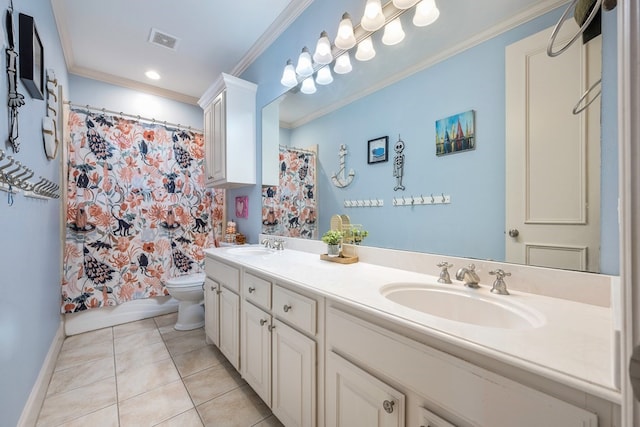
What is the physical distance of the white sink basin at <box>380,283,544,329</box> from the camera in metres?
0.81

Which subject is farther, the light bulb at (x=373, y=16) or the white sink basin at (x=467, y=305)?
the light bulb at (x=373, y=16)

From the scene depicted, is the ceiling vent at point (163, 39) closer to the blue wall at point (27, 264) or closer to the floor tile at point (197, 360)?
the blue wall at point (27, 264)

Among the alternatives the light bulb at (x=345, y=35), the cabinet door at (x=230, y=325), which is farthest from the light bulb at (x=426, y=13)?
the cabinet door at (x=230, y=325)

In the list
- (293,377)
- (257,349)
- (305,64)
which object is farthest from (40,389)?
(305,64)

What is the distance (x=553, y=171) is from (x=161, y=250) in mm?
3081

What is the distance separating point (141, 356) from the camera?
200 cm

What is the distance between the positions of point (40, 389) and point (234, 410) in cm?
107

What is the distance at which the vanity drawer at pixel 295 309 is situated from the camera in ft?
→ 3.41

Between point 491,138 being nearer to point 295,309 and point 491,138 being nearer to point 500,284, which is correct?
point 500,284

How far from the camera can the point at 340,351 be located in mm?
925

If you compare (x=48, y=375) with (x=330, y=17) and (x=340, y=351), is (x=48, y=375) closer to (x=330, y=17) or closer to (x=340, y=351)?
(x=340, y=351)

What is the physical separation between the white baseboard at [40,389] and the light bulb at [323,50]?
7.72 ft

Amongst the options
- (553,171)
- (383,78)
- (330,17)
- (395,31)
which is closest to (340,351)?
(553,171)

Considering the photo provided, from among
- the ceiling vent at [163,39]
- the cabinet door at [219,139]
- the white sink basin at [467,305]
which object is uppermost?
the ceiling vent at [163,39]
